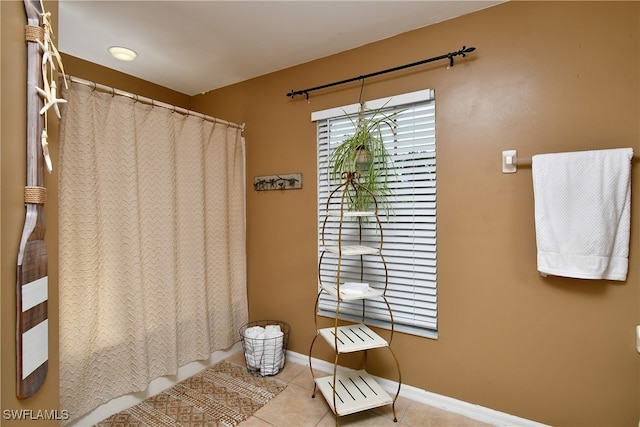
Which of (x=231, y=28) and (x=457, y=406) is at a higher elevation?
(x=231, y=28)

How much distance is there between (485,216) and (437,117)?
67 cm

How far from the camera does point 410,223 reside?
6.58 ft

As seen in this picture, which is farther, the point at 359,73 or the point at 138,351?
the point at 359,73

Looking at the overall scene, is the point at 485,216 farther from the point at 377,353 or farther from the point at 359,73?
A: the point at 359,73

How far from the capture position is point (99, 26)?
74.0 inches

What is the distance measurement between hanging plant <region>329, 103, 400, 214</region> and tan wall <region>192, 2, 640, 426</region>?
0.23 meters

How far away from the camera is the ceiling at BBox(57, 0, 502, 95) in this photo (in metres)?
1.73

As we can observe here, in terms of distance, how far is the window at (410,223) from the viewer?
1933 mm

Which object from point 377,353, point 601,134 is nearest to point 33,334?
point 377,353

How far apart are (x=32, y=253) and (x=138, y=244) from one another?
914mm

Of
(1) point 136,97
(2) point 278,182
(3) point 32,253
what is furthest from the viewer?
(2) point 278,182

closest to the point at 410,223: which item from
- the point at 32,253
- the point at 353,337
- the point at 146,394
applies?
the point at 353,337

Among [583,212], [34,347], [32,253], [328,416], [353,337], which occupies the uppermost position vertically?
[583,212]

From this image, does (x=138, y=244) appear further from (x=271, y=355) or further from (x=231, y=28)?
(x=231, y=28)
